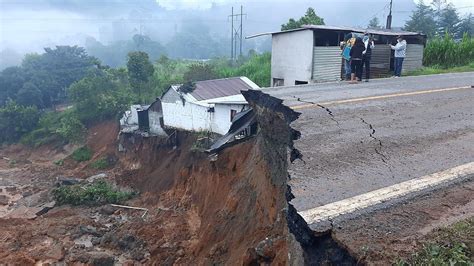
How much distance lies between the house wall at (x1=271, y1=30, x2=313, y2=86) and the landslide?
16.8 ft

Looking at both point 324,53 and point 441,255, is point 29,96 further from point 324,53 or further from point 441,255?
point 441,255

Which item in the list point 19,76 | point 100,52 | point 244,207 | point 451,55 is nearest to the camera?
point 244,207

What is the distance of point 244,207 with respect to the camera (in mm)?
10102

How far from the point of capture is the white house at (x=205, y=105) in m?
19.7

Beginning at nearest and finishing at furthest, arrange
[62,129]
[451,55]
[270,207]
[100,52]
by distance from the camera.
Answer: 1. [270,207]
2. [451,55]
3. [62,129]
4. [100,52]

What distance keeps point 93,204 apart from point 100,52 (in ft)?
352

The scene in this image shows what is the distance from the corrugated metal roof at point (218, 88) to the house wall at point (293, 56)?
5364 millimetres

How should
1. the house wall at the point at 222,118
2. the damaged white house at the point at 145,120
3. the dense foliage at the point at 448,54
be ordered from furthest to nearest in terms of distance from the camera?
1. the damaged white house at the point at 145,120
2. the house wall at the point at 222,118
3. the dense foliage at the point at 448,54

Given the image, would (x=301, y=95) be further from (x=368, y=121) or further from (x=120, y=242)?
(x=120, y=242)

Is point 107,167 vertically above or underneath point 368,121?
underneath

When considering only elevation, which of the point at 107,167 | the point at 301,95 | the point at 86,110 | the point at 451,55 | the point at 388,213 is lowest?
the point at 107,167

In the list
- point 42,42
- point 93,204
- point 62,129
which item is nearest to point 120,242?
point 93,204

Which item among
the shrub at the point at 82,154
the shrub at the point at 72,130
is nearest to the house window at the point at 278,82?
the shrub at the point at 82,154

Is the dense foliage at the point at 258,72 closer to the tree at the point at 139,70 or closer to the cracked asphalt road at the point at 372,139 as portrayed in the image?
the tree at the point at 139,70
